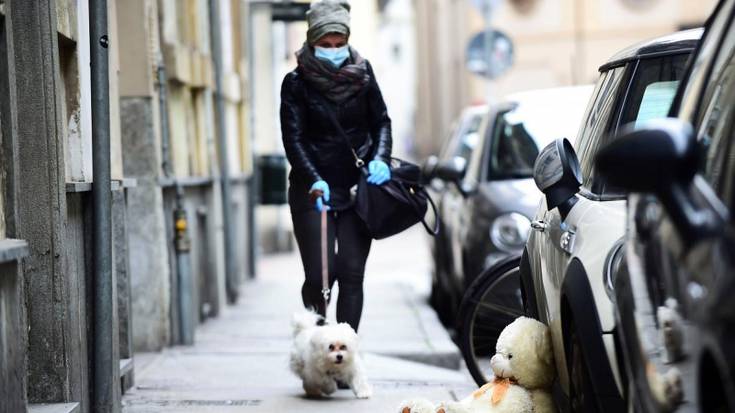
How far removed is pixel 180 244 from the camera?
10852 millimetres

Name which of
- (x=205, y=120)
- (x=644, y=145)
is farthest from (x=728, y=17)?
(x=205, y=120)

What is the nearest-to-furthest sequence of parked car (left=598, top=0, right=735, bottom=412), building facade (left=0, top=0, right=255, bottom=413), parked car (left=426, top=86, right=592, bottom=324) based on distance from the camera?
parked car (left=598, top=0, right=735, bottom=412) < building facade (left=0, top=0, right=255, bottom=413) < parked car (left=426, top=86, right=592, bottom=324)

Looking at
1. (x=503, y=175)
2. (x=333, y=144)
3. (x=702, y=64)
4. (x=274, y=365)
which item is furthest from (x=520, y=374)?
(x=503, y=175)

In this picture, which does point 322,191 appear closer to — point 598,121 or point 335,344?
point 335,344

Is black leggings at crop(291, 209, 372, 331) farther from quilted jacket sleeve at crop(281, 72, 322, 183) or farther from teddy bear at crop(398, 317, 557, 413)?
teddy bear at crop(398, 317, 557, 413)

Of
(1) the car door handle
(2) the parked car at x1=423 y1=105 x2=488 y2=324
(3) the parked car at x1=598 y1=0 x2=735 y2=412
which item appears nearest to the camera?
(3) the parked car at x1=598 y1=0 x2=735 y2=412

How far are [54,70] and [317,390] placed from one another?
2.38 m

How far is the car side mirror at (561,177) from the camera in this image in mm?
5660

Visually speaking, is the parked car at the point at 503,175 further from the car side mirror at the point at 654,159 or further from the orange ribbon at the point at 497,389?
the car side mirror at the point at 654,159

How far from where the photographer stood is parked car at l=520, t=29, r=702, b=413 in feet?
15.9

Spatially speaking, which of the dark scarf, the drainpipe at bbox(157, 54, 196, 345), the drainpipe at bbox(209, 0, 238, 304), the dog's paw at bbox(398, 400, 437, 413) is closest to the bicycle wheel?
the dark scarf

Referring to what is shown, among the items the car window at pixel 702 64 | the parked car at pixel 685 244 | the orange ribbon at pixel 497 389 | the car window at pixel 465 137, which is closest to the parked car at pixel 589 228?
the orange ribbon at pixel 497 389

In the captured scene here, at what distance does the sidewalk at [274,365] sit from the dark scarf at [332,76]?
62.0 inches

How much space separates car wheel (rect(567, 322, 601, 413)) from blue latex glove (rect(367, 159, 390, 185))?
2.74m
